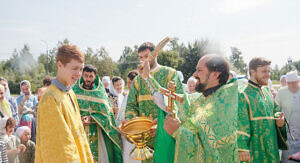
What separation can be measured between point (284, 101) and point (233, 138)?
4.19m

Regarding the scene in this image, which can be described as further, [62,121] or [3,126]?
[3,126]

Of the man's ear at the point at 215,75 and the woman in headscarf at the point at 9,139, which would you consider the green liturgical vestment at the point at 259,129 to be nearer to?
the man's ear at the point at 215,75

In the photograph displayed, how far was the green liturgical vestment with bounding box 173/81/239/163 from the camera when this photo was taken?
241cm

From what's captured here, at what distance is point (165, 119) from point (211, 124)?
17.1 inches

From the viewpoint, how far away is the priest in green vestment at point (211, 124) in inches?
95.3

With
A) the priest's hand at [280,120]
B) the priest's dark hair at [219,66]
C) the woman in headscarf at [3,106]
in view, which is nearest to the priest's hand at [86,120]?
the priest's dark hair at [219,66]

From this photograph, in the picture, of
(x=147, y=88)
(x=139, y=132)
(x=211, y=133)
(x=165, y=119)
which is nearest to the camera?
(x=211, y=133)

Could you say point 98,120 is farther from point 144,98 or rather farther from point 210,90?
point 210,90

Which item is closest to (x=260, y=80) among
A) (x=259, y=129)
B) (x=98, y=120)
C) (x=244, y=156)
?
(x=259, y=129)

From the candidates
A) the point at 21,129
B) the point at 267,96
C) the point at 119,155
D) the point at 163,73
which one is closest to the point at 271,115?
the point at 267,96

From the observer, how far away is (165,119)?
8.36 ft

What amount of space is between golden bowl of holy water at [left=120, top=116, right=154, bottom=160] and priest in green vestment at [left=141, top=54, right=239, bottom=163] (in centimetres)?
73

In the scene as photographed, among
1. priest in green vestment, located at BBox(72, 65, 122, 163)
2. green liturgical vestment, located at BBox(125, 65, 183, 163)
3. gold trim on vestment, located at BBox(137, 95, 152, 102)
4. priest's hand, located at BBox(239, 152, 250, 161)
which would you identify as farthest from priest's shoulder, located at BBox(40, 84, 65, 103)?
priest's hand, located at BBox(239, 152, 250, 161)

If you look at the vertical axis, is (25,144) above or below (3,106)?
below
